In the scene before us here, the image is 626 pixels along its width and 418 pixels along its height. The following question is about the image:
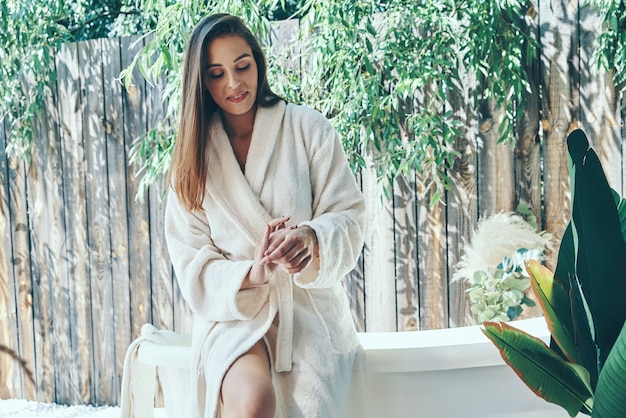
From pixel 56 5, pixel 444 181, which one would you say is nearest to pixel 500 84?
pixel 444 181

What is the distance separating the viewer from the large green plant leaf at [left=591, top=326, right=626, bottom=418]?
44.4 inches

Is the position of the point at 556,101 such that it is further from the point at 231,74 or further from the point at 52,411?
the point at 52,411

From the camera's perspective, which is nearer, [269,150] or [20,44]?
[269,150]

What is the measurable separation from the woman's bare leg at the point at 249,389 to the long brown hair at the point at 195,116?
15.6 inches

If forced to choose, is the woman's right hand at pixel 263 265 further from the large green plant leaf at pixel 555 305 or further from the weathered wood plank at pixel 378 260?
the weathered wood plank at pixel 378 260

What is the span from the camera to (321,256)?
5.27ft

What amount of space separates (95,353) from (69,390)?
236 millimetres

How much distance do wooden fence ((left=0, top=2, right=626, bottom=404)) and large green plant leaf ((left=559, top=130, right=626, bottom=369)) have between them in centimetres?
143

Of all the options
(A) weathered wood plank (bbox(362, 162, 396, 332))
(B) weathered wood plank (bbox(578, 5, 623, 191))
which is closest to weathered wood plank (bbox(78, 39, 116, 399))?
(A) weathered wood plank (bbox(362, 162, 396, 332))

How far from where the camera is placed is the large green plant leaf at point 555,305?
4.74 feet

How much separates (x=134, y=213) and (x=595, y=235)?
2.29m

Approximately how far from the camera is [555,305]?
57.1 inches

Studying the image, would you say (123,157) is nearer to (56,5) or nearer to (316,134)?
(56,5)

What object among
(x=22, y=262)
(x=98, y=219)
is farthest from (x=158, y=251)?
(x=22, y=262)
